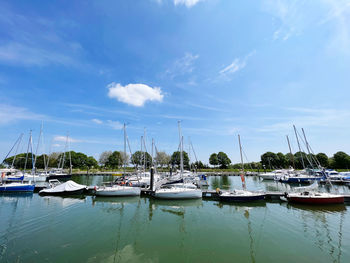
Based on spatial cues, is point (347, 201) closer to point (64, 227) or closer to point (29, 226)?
point (64, 227)

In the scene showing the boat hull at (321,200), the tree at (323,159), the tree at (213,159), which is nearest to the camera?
the boat hull at (321,200)

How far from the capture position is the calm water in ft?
31.3

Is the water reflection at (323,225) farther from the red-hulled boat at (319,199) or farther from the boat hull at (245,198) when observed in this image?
the boat hull at (245,198)

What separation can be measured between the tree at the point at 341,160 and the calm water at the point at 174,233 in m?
72.8

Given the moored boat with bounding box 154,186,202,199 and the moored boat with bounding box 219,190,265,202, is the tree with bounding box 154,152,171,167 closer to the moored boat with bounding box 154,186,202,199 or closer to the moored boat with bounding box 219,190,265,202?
the moored boat with bounding box 154,186,202,199

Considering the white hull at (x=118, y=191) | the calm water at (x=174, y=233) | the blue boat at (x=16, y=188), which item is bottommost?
the calm water at (x=174, y=233)

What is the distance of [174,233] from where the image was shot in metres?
12.8

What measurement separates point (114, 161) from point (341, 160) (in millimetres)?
113207

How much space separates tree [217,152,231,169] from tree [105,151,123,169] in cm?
6075

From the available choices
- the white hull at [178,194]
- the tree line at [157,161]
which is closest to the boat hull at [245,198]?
the white hull at [178,194]

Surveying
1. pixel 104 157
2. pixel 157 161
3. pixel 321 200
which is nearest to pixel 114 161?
pixel 104 157

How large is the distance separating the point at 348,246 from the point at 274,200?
1363 centimetres

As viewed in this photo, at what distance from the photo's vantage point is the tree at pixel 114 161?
97.4 m

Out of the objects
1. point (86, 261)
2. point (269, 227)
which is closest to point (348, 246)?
point (269, 227)
